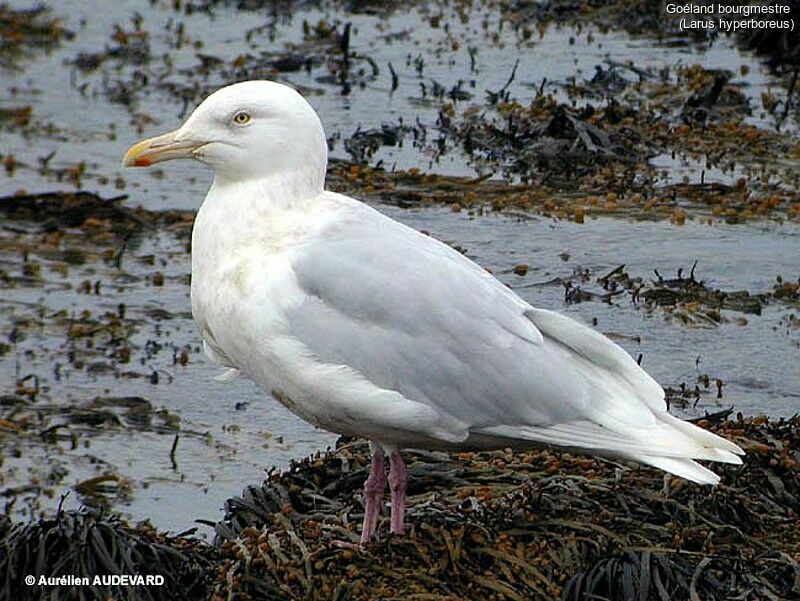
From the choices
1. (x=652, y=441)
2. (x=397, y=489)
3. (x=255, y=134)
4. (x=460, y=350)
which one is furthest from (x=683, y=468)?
(x=255, y=134)

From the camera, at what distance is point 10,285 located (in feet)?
32.0

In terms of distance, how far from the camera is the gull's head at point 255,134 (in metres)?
5.80

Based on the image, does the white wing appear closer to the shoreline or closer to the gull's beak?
the shoreline

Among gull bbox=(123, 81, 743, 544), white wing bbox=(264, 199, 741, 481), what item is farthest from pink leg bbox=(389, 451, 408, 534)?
white wing bbox=(264, 199, 741, 481)

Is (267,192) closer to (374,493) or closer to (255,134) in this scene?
(255,134)

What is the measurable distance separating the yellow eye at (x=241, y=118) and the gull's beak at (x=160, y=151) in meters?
0.18

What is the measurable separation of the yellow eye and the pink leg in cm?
120

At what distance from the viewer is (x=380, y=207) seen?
10719 mm

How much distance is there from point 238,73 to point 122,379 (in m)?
5.67

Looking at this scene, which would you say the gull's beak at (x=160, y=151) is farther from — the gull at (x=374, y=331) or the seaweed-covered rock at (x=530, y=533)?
the seaweed-covered rock at (x=530, y=533)

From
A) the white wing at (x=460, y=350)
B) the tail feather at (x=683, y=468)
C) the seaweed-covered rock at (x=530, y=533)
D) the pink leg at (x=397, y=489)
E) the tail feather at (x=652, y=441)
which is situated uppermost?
the white wing at (x=460, y=350)

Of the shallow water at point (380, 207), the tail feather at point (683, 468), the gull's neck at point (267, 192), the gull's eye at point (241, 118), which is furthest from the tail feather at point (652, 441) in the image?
the shallow water at point (380, 207)

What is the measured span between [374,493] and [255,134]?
1.26 m

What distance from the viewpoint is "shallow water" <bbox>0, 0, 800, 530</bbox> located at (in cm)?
773
